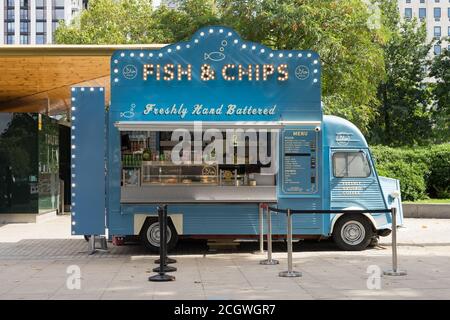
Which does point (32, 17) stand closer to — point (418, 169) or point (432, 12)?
point (432, 12)

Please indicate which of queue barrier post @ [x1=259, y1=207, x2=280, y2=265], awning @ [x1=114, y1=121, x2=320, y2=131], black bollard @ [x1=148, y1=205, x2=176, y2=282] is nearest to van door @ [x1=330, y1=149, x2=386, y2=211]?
awning @ [x1=114, y1=121, x2=320, y2=131]

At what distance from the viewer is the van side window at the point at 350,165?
42.3 ft

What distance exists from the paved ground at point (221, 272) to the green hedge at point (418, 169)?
643 cm

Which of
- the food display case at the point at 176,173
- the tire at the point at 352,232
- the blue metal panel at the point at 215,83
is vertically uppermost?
the blue metal panel at the point at 215,83

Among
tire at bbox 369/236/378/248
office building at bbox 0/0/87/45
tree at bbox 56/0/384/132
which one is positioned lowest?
tire at bbox 369/236/378/248

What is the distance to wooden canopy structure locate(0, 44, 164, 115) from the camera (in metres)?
15.1

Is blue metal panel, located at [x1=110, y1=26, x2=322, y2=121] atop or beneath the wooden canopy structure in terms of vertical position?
beneath

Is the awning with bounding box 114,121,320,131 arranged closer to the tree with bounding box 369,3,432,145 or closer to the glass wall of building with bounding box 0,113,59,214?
the glass wall of building with bounding box 0,113,59,214

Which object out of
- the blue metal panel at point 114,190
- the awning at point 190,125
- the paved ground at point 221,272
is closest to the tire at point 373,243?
the paved ground at point 221,272

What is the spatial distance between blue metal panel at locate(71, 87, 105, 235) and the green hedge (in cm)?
1180

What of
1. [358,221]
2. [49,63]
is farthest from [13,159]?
[358,221]

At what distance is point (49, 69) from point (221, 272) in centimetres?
903

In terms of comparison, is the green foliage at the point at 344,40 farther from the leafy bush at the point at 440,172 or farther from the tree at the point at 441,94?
the leafy bush at the point at 440,172
